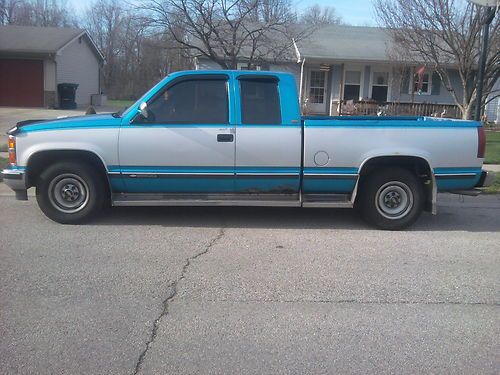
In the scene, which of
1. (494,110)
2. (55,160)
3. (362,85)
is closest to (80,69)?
(362,85)

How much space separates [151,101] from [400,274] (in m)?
3.59

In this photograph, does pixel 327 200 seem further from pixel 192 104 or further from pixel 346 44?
pixel 346 44

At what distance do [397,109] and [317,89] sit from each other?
5.03 meters

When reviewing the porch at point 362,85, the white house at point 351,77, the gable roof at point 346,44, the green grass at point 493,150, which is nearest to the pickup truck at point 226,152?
the green grass at point 493,150

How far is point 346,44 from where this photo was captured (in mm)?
24953

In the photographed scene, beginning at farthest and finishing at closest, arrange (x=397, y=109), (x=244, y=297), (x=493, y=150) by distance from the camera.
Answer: (x=397, y=109), (x=493, y=150), (x=244, y=297)

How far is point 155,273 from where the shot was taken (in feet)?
16.5

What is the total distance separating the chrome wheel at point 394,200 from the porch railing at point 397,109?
50.1ft

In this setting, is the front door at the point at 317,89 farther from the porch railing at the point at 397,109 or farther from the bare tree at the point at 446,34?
the bare tree at the point at 446,34

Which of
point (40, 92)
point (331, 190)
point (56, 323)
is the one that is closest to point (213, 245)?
point (331, 190)

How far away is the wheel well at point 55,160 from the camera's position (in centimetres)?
653

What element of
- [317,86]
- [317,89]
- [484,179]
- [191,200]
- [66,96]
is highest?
[317,86]

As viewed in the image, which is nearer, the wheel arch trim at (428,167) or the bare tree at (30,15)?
the wheel arch trim at (428,167)

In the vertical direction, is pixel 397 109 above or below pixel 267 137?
above
